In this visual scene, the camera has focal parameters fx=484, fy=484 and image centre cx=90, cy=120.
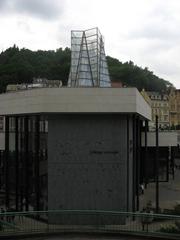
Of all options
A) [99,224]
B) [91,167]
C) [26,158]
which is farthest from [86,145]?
[26,158]

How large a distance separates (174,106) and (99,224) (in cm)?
14501

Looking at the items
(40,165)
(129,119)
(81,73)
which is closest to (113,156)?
(129,119)

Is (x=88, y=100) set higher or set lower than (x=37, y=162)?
higher

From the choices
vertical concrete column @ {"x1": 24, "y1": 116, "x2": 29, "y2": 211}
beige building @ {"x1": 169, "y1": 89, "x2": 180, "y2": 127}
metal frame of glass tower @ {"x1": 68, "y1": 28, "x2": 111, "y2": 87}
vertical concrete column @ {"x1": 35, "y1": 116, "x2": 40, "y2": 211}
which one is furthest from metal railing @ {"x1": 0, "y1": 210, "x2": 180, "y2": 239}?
beige building @ {"x1": 169, "y1": 89, "x2": 180, "y2": 127}

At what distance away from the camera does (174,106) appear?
536 feet

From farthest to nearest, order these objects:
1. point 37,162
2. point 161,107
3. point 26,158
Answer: point 161,107 < point 26,158 < point 37,162

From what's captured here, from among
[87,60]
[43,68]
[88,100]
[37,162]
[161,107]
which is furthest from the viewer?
[161,107]

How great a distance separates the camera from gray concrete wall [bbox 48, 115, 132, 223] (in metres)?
25.4

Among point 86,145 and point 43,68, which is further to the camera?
point 43,68

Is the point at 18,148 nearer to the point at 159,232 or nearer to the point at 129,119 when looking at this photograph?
the point at 129,119

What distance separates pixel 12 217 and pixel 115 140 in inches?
281

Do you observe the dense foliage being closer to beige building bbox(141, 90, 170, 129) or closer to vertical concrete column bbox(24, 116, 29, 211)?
beige building bbox(141, 90, 170, 129)

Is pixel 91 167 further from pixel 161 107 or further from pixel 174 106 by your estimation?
pixel 174 106

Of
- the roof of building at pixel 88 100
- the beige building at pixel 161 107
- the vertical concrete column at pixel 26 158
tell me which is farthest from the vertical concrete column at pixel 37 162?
the beige building at pixel 161 107
